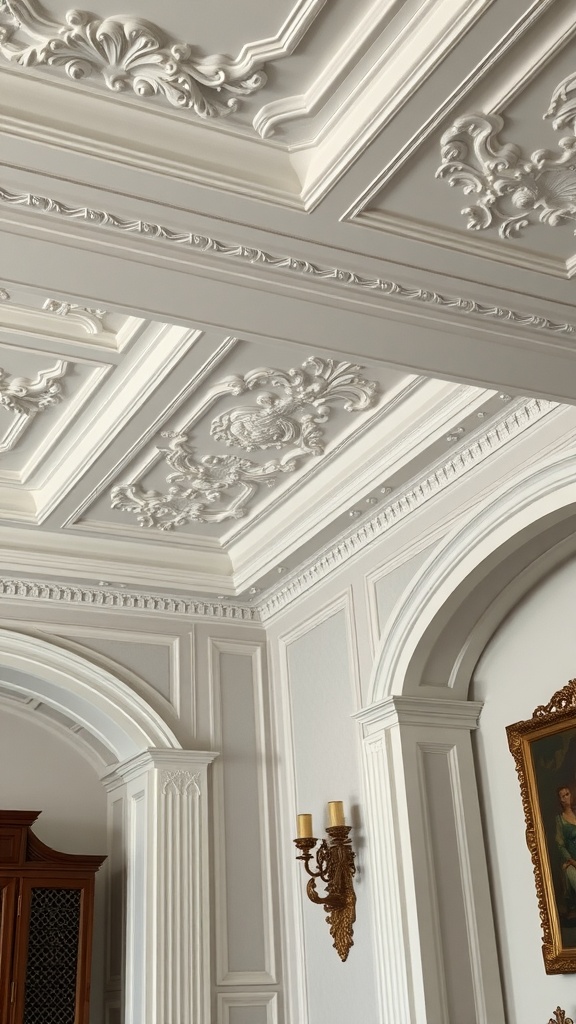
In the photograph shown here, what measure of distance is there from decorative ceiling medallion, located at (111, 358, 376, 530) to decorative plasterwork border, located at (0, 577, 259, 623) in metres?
0.51

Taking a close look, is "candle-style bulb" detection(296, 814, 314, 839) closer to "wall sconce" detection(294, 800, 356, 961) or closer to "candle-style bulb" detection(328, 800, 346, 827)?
"wall sconce" detection(294, 800, 356, 961)

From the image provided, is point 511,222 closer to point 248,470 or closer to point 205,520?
point 248,470

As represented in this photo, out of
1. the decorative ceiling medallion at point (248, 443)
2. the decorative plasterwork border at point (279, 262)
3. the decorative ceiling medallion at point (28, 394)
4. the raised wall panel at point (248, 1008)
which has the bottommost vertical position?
the raised wall panel at point (248, 1008)

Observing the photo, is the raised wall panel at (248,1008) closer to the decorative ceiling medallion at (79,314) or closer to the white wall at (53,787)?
the white wall at (53,787)

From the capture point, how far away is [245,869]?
5.88 meters

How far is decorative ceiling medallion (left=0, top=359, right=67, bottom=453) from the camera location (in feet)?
14.8

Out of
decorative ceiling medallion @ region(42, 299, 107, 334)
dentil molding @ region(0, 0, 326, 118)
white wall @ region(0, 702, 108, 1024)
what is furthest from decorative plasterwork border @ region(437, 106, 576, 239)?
white wall @ region(0, 702, 108, 1024)

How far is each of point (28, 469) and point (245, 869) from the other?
247 cm

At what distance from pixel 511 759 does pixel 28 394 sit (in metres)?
2.73

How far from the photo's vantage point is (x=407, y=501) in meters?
5.18

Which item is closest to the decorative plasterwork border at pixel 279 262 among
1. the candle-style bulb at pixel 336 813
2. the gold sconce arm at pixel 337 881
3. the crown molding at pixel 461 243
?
the crown molding at pixel 461 243

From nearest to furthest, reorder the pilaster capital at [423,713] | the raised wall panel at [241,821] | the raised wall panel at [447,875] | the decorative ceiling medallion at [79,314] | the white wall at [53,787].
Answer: the decorative ceiling medallion at [79,314] < the raised wall panel at [447,875] < the pilaster capital at [423,713] < the raised wall panel at [241,821] < the white wall at [53,787]

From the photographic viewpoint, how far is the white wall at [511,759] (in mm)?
4641

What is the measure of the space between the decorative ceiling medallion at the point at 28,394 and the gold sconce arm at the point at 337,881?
2422mm
